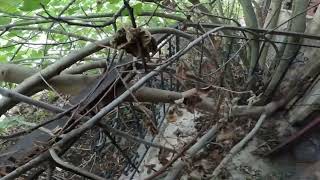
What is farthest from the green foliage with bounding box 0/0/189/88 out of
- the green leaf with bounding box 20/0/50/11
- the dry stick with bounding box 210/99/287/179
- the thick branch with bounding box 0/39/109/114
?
the dry stick with bounding box 210/99/287/179

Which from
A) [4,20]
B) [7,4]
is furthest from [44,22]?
[7,4]

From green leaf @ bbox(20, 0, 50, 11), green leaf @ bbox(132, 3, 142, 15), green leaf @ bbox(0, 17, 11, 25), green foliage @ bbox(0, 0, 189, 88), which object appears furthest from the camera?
green leaf @ bbox(0, 17, 11, 25)

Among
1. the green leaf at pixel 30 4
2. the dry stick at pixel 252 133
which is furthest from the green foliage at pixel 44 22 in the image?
the dry stick at pixel 252 133

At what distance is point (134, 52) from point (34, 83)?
0.82 m

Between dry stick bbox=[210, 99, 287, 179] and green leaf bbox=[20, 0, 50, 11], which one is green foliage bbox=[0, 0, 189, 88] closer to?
green leaf bbox=[20, 0, 50, 11]

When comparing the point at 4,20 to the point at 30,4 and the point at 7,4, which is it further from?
the point at 30,4

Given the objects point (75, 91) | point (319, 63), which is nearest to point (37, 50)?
point (75, 91)

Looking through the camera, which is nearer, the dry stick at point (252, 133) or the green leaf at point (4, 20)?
the dry stick at point (252, 133)

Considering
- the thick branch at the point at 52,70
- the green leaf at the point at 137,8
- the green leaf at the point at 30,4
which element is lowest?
the thick branch at the point at 52,70

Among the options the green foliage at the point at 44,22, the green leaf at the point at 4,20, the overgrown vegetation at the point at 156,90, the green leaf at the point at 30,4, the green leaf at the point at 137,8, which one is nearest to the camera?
the overgrown vegetation at the point at 156,90

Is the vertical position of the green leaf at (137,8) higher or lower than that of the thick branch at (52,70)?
higher

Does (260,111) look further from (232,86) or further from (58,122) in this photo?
(58,122)

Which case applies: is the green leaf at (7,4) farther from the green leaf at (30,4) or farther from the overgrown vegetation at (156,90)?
the green leaf at (30,4)

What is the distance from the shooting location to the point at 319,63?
284 cm
